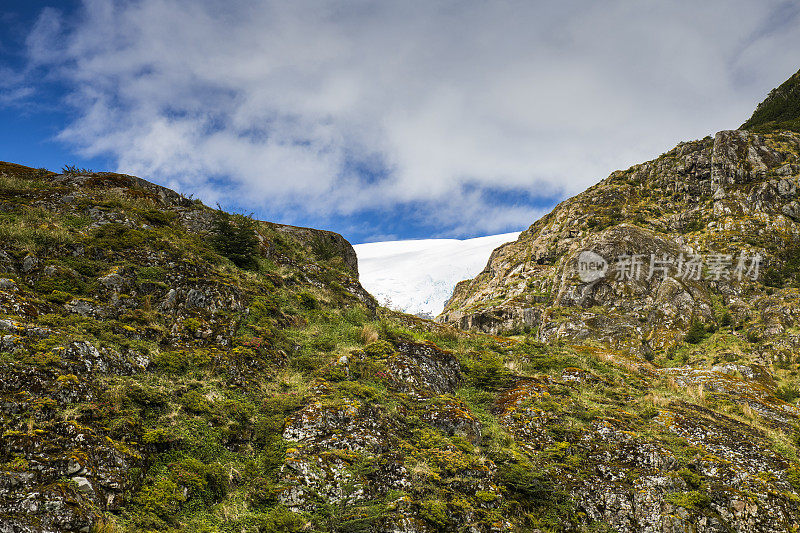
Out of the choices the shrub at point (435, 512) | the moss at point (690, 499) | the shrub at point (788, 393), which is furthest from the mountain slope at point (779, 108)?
the shrub at point (435, 512)

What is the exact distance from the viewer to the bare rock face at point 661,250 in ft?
191

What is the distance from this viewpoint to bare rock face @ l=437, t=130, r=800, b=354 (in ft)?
191

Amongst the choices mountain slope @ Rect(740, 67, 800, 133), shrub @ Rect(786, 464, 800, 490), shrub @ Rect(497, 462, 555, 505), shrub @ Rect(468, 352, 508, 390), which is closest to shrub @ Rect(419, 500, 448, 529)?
shrub @ Rect(497, 462, 555, 505)

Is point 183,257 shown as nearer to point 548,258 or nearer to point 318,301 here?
point 318,301

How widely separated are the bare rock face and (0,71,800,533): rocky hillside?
36853 millimetres

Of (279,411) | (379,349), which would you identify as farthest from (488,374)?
(279,411)

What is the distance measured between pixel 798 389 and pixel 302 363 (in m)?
50.6

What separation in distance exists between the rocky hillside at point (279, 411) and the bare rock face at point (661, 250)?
36.9 metres

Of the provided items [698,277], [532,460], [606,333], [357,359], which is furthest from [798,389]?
[357,359]

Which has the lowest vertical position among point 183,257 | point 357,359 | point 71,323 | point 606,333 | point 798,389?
point 798,389

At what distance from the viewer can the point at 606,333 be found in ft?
187

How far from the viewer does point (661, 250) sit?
65688mm

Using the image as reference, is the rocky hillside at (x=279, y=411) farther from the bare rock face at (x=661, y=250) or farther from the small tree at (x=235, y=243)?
the bare rock face at (x=661, y=250)

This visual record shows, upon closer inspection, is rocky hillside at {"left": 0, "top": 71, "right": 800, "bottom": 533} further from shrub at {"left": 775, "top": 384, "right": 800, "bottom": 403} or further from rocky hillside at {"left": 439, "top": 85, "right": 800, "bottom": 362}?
rocky hillside at {"left": 439, "top": 85, "right": 800, "bottom": 362}
